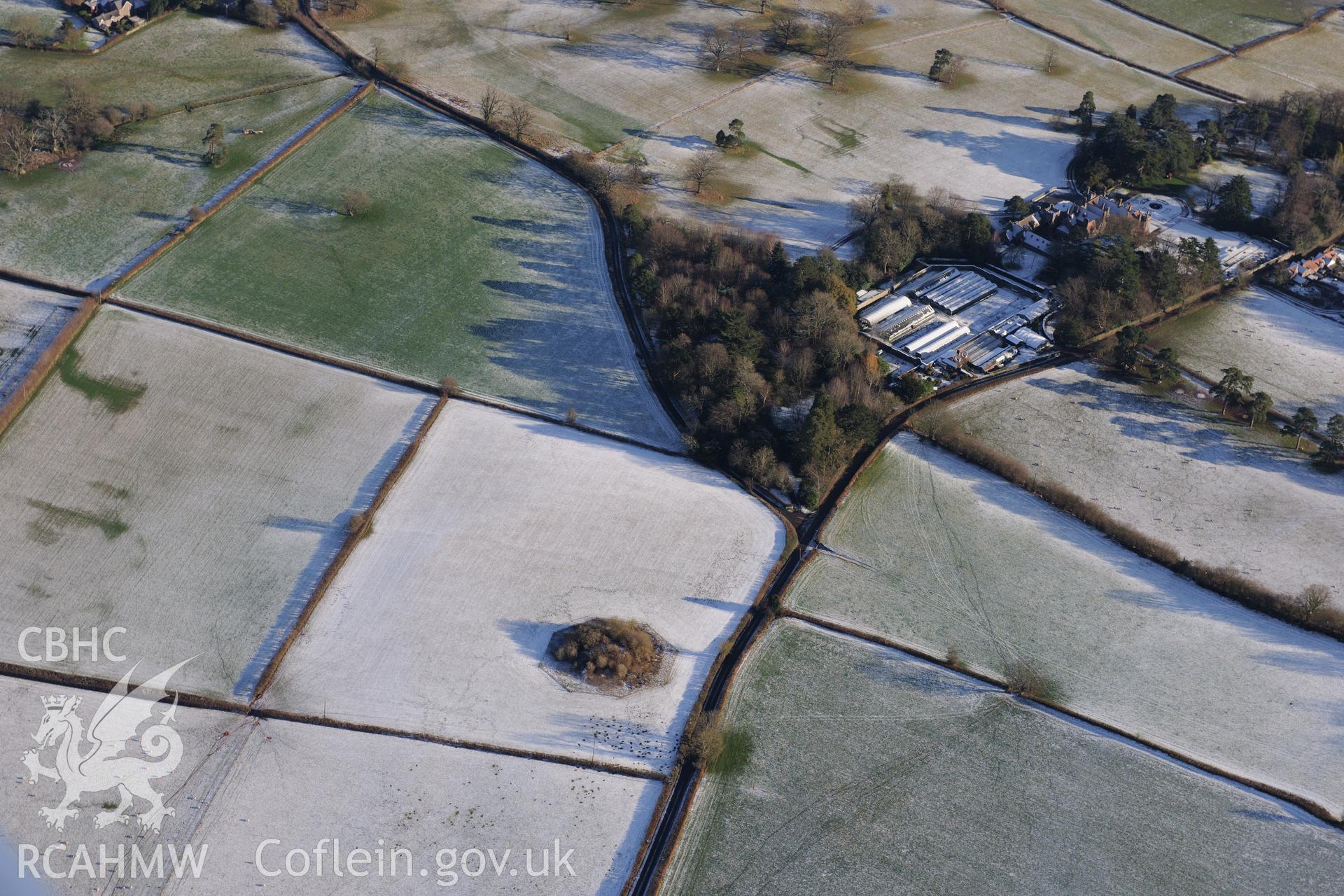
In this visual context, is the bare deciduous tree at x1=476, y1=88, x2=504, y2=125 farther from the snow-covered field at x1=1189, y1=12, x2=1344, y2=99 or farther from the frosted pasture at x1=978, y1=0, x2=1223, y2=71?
the snow-covered field at x1=1189, y1=12, x2=1344, y2=99

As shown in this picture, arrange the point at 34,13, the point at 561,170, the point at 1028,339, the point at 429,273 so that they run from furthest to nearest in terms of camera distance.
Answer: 1. the point at 34,13
2. the point at 561,170
3. the point at 429,273
4. the point at 1028,339

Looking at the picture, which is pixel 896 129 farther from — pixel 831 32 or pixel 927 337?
pixel 927 337

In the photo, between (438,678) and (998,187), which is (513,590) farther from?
(998,187)

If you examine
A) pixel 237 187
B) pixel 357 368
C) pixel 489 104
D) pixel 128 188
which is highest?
pixel 489 104

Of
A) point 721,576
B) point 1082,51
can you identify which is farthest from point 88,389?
point 1082,51

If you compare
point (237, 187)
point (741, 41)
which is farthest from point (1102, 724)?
point (741, 41)
